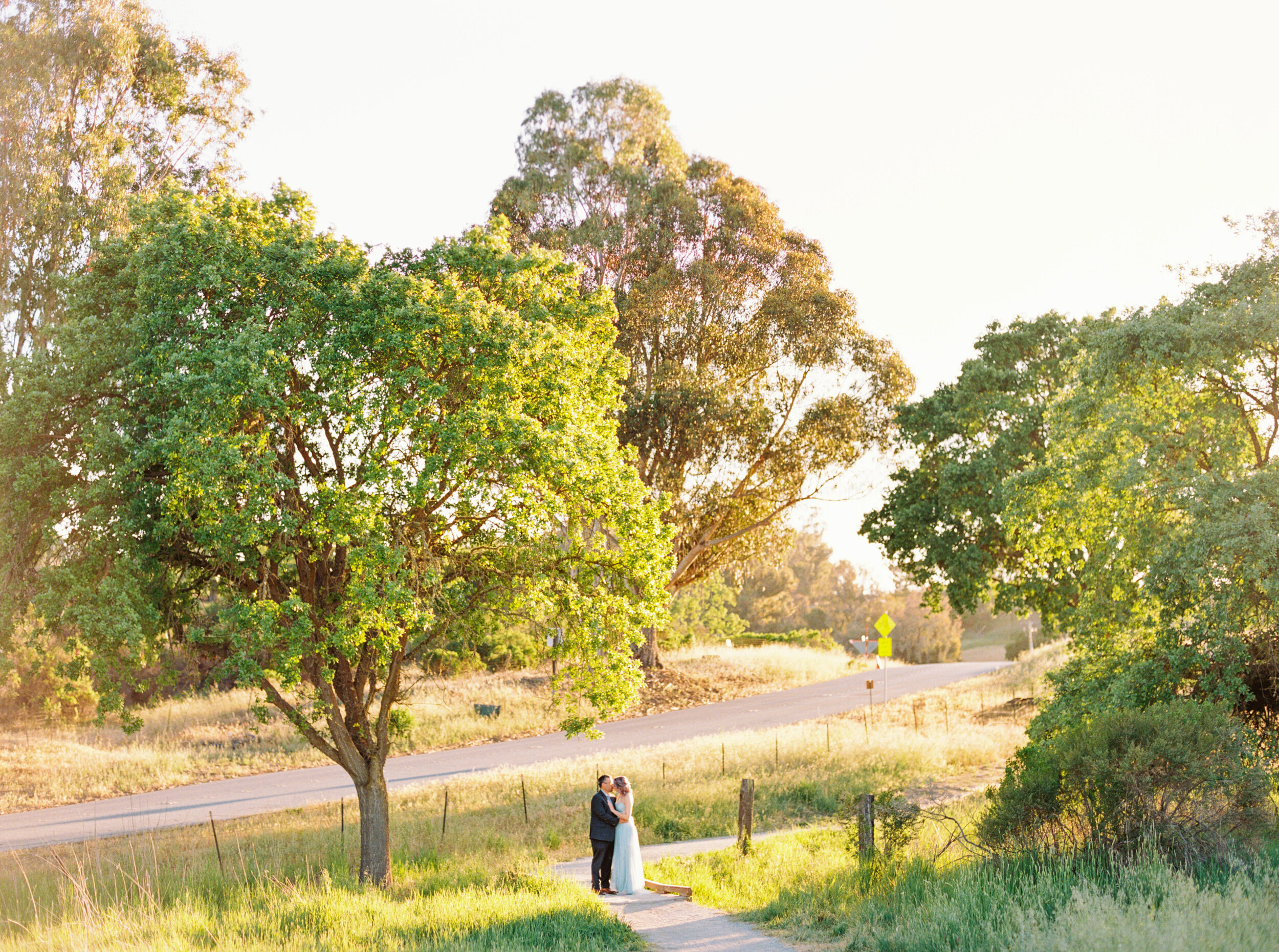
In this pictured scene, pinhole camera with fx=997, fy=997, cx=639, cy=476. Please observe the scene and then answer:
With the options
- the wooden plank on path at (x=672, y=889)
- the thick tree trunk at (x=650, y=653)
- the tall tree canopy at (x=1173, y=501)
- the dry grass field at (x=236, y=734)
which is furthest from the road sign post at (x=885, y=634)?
the wooden plank on path at (x=672, y=889)

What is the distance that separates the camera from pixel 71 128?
963 inches

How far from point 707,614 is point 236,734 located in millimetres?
39706

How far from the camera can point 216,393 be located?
38.4 feet

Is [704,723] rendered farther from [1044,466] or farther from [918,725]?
[1044,466]

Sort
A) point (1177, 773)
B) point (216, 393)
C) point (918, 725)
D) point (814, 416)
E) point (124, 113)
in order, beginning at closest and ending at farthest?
1. point (1177, 773)
2. point (216, 393)
3. point (124, 113)
4. point (918, 725)
5. point (814, 416)

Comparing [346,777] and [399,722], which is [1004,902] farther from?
[346,777]

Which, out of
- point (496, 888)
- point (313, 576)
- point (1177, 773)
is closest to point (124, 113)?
point (313, 576)

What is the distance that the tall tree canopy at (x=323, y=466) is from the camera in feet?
39.7

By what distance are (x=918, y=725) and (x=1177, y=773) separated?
2079cm

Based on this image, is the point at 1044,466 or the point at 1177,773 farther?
the point at 1044,466

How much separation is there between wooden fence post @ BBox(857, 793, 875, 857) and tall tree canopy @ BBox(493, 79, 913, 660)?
19118 millimetres

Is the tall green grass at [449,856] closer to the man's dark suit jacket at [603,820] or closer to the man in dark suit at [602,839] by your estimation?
the man in dark suit at [602,839]

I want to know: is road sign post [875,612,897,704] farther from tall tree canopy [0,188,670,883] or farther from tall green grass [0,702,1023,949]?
tall tree canopy [0,188,670,883]

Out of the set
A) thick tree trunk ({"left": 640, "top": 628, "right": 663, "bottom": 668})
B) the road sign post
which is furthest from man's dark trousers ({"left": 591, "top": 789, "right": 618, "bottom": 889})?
thick tree trunk ({"left": 640, "top": 628, "right": 663, "bottom": 668})
